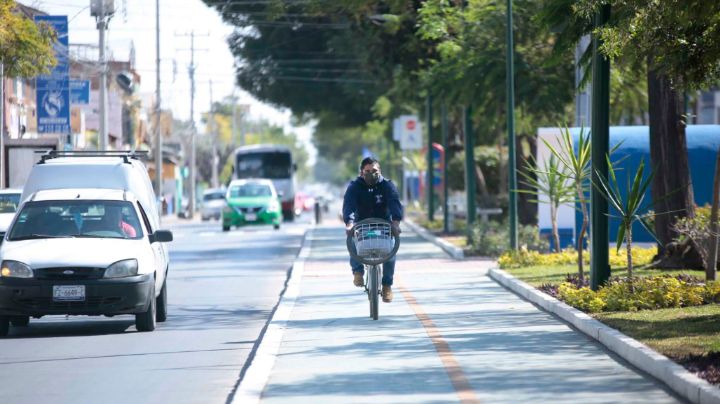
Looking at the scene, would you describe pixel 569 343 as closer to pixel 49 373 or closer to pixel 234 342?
pixel 234 342

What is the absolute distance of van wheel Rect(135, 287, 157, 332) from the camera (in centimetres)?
1653

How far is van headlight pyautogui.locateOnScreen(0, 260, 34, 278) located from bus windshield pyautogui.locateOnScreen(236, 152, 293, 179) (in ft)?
170

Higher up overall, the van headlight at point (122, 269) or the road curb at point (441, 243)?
the van headlight at point (122, 269)

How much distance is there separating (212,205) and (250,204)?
2348 cm

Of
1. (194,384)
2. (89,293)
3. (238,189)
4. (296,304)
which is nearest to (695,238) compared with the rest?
(296,304)

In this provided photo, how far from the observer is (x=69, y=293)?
52.2ft

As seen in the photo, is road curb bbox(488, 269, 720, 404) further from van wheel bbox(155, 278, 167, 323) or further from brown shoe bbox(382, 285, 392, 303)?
van wheel bbox(155, 278, 167, 323)

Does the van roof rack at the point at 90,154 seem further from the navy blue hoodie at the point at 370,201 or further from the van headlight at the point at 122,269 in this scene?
the navy blue hoodie at the point at 370,201

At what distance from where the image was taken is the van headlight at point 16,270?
15891 millimetres

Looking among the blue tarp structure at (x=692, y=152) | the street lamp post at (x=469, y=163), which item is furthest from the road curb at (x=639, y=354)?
the street lamp post at (x=469, y=163)

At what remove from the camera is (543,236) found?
111 feet

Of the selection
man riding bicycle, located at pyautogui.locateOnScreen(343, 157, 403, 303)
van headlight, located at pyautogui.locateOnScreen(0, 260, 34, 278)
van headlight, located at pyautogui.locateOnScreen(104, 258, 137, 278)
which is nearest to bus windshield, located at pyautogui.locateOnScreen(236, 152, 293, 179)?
man riding bicycle, located at pyautogui.locateOnScreen(343, 157, 403, 303)

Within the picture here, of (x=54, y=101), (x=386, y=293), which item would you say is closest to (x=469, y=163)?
(x=54, y=101)

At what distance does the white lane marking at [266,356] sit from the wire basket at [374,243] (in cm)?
122
